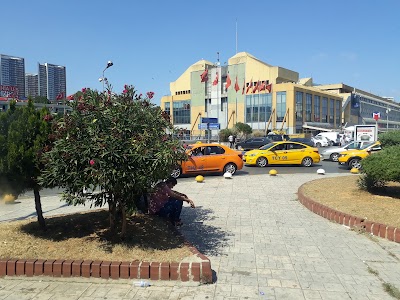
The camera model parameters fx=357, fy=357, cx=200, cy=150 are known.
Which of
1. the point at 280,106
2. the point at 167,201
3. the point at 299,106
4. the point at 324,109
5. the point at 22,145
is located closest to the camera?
the point at 22,145

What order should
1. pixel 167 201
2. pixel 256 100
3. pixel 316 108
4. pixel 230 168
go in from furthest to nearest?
pixel 316 108 → pixel 256 100 → pixel 230 168 → pixel 167 201

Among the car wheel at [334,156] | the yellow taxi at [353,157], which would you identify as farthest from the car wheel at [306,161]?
the car wheel at [334,156]

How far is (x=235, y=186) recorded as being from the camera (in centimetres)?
1227

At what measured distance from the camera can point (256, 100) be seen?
247ft

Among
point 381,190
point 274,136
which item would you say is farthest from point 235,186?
point 274,136

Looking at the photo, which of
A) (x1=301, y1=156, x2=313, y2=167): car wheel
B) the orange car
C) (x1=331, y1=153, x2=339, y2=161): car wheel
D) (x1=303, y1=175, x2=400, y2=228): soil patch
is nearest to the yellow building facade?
(x1=331, y1=153, x2=339, y2=161): car wheel

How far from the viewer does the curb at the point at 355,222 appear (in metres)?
6.05

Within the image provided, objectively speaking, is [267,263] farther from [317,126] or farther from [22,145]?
[317,126]

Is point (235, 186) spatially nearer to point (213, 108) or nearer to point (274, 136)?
point (274, 136)

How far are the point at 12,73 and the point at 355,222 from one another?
228 ft

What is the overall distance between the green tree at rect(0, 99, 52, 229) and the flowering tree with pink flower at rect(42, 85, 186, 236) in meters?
0.34

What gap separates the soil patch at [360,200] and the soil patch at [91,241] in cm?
388

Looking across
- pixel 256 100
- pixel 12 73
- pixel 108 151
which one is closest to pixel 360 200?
pixel 108 151

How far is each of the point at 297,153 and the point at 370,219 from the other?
12603 mm
